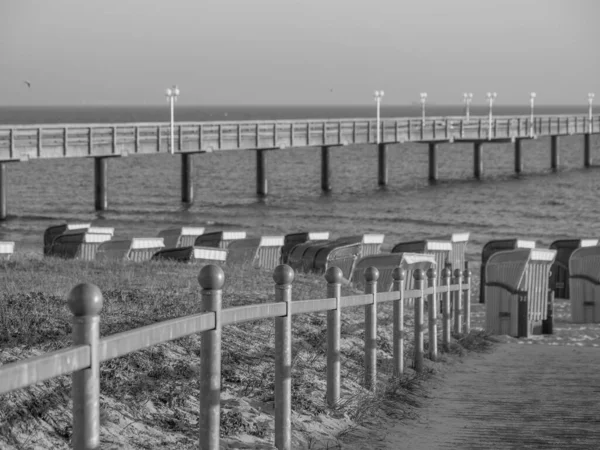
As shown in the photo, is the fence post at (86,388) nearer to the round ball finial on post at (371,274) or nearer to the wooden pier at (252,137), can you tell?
the round ball finial on post at (371,274)

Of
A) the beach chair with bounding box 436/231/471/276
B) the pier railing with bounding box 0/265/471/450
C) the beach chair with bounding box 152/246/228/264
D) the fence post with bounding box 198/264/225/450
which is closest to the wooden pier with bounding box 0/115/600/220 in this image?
the beach chair with bounding box 152/246/228/264

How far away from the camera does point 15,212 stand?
51.6m

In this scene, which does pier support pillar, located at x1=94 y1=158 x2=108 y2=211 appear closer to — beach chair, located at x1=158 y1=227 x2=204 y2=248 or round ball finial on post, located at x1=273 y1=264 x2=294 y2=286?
beach chair, located at x1=158 y1=227 x2=204 y2=248

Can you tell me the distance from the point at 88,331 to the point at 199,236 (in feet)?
62.6

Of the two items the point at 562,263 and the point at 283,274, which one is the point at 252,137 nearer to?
the point at 562,263

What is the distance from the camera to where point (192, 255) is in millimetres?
18359

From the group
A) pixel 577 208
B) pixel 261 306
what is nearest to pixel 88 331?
pixel 261 306

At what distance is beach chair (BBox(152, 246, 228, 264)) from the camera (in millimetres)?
18359

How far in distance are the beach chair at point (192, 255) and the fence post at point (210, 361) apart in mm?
13162

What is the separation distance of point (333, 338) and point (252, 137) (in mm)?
44886

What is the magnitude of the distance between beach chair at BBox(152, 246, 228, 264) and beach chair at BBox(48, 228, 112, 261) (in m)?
2.31

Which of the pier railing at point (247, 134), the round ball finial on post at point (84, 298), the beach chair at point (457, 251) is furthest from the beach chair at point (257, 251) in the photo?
the pier railing at point (247, 134)

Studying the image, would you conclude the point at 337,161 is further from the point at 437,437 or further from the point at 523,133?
the point at 437,437

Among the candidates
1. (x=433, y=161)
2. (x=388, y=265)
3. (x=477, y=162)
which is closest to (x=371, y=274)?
(x=388, y=265)
